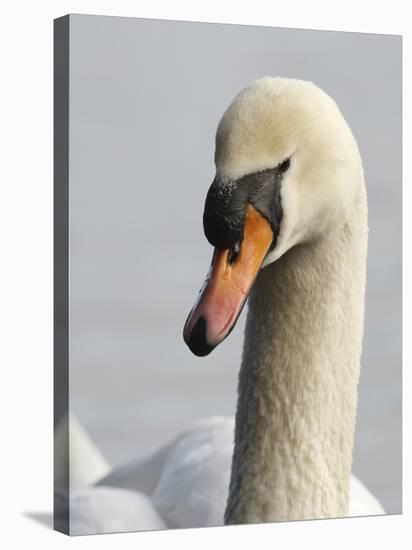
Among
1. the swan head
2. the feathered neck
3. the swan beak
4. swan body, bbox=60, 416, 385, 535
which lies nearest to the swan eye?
the swan head

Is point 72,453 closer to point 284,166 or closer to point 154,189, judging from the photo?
point 154,189

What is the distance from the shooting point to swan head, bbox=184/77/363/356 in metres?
3.52

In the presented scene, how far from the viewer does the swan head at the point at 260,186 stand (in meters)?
3.52

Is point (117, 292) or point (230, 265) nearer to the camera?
point (230, 265)

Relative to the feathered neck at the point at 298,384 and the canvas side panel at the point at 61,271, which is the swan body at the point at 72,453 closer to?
the canvas side panel at the point at 61,271

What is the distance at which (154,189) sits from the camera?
4.63m

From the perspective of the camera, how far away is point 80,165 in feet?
14.5

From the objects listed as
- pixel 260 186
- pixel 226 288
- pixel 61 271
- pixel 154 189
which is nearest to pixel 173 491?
pixel 61 271

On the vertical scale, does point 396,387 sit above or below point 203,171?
below

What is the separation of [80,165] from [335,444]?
4.08 feet

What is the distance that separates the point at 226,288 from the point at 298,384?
576 millimetres

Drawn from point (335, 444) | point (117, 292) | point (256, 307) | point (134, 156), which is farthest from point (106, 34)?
point (335, 444)

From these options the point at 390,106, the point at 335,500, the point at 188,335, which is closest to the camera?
the point at 188,335

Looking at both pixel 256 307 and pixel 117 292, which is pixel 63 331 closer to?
pixel 117 292
